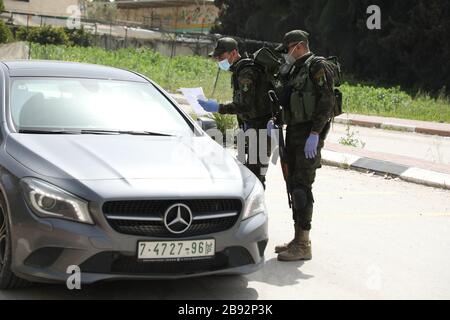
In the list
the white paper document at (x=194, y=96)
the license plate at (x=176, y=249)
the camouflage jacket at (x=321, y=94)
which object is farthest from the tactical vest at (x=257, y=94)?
the license plate at (x=176, y=249)

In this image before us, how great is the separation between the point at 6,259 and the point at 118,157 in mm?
913

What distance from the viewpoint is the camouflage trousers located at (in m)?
5.50

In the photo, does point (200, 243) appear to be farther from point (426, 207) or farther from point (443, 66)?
point (443, 66)

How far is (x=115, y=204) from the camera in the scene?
394cm

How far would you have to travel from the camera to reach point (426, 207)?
8.00 m

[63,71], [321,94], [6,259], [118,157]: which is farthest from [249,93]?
[6,259]

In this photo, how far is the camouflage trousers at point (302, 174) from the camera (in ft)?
18.0

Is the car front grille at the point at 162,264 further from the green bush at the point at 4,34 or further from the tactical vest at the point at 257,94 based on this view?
the green bush at the point at 4,34

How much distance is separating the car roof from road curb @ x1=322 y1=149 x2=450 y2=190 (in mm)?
5005

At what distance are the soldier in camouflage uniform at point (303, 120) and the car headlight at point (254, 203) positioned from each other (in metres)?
0.89

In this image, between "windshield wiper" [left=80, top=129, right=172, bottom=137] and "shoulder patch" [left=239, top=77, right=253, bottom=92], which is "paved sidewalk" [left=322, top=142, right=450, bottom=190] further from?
"windshield wiper" [left=80, top=129, right=172, bottom=137]
